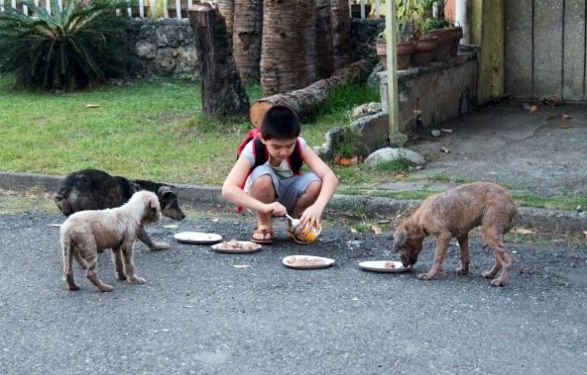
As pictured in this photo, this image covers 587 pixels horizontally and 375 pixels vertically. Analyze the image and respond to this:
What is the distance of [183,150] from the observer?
10.1 m

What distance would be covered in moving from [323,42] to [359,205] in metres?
4.34

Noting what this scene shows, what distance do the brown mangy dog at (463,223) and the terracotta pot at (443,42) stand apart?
15.2 feet

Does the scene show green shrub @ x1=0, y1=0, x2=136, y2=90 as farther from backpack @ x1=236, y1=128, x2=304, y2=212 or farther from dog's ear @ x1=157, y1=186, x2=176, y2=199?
backpack @ x1=236, y1=128, x2=304, y2=212

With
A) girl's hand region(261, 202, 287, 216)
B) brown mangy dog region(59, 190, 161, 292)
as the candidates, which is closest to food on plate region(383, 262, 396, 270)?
girl's hand region(261, 202, 287, 216)

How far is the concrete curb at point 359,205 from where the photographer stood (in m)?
7.41

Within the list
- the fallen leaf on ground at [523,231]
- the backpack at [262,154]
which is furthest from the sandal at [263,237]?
the fallen leaf on ground at [523,231]

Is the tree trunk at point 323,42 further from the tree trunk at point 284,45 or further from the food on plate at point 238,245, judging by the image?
the food on plate at point 238,245

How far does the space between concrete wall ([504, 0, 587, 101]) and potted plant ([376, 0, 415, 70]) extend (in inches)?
63.9

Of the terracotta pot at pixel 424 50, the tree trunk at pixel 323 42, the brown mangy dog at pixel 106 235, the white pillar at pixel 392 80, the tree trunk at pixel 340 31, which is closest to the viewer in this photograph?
the brown mangy dog at pixel 106 235

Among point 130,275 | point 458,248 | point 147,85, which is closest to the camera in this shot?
point 130,275

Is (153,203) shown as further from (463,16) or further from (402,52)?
(463,16)

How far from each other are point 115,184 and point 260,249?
1121 millimetres

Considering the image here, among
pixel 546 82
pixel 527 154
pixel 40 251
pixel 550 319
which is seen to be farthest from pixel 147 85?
pixel 550 319

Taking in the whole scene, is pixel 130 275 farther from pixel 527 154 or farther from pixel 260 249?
pixel 527 154
